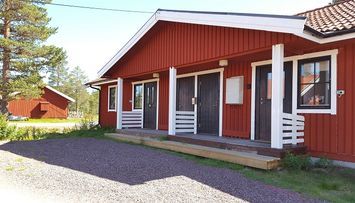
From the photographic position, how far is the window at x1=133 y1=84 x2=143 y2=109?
14039 mm

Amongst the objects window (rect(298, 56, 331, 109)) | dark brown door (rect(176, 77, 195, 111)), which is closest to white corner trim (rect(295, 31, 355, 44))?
window (rect(298, 56, 331, 109))

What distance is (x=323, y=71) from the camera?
686 cm

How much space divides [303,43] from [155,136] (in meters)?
5.27

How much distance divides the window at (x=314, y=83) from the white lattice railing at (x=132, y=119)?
764 centimetres

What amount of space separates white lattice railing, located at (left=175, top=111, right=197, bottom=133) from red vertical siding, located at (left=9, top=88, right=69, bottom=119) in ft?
90.0

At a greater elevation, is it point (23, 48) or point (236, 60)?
point (23, 48)

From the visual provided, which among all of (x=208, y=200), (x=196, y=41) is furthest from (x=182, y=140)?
(x=208, y=200)

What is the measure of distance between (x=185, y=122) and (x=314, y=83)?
14.7ft

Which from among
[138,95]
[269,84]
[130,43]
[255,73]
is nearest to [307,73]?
[269,84]

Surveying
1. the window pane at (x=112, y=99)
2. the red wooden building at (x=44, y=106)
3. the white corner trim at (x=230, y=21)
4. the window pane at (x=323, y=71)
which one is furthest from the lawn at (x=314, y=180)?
the red wooden building at (x=44, y=106)

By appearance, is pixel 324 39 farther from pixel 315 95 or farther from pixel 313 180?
pixel 313 180

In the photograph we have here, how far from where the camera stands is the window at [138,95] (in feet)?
46.1

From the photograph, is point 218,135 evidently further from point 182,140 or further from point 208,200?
point 208,200

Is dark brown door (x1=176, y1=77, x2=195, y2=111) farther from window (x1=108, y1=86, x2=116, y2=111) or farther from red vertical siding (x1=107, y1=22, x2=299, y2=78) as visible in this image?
window (x1=108, y1=86, x2=116, y2=111)
